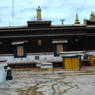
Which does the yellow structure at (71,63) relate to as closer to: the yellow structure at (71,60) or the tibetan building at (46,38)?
the yellow structure at (71,60)

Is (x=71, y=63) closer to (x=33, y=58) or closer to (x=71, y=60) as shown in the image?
(x=71, y=60)

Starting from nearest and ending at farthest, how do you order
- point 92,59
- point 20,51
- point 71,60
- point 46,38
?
point 71,60 < point 92,59 < point 46,38 < point 20,51

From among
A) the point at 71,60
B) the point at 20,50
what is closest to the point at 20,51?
the point at 20,50

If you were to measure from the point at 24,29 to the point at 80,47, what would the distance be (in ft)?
28.4

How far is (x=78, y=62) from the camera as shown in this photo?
105 feet

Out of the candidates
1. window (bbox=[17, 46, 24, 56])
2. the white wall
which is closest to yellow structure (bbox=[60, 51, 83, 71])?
the white wall

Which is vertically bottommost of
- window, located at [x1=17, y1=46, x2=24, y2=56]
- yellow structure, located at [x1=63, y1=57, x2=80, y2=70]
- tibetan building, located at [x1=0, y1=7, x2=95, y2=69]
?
yellow structure, located at [x1=63, y1=57, x2=80, y2=70]

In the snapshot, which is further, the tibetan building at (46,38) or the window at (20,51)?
the window at (20,51)

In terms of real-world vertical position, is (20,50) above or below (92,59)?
above

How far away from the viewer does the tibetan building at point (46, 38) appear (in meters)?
36.4

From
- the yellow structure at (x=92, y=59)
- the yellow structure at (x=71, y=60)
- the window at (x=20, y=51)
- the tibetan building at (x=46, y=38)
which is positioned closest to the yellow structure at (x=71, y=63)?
the yellow structure at (x=71, y=60)

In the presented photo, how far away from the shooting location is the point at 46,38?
36562 mm

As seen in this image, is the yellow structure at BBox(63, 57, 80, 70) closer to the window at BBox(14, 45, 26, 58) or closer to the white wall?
the white wall

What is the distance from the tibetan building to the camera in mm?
36438
